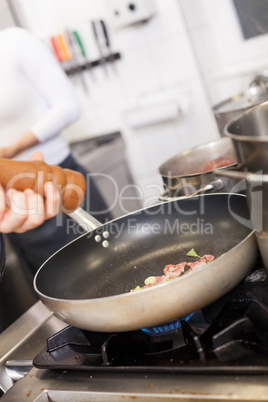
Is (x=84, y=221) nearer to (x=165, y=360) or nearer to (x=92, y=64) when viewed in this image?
(x=165, y=360)

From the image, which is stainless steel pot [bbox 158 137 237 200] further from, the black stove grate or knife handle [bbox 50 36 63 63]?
knife handle [bbox 50 36 63 63]

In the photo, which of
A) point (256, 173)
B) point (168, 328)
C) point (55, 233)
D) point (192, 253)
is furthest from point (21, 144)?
point (256, 173)

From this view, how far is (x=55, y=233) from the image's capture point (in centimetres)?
174

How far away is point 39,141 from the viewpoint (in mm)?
1707

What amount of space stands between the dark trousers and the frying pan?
0.70m

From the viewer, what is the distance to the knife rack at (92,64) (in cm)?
267

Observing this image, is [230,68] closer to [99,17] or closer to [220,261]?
[99,17]

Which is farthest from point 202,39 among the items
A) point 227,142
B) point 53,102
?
point 227,142

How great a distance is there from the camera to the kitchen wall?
246 centimetres

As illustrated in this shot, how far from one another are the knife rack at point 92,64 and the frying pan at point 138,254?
5.95 feet

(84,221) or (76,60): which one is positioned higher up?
(76,60)

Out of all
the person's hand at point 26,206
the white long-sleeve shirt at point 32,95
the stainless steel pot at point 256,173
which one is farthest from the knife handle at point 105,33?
the stainless steel pot at point 256,173

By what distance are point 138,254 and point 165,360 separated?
0.36m

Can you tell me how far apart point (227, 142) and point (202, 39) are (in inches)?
56.0
